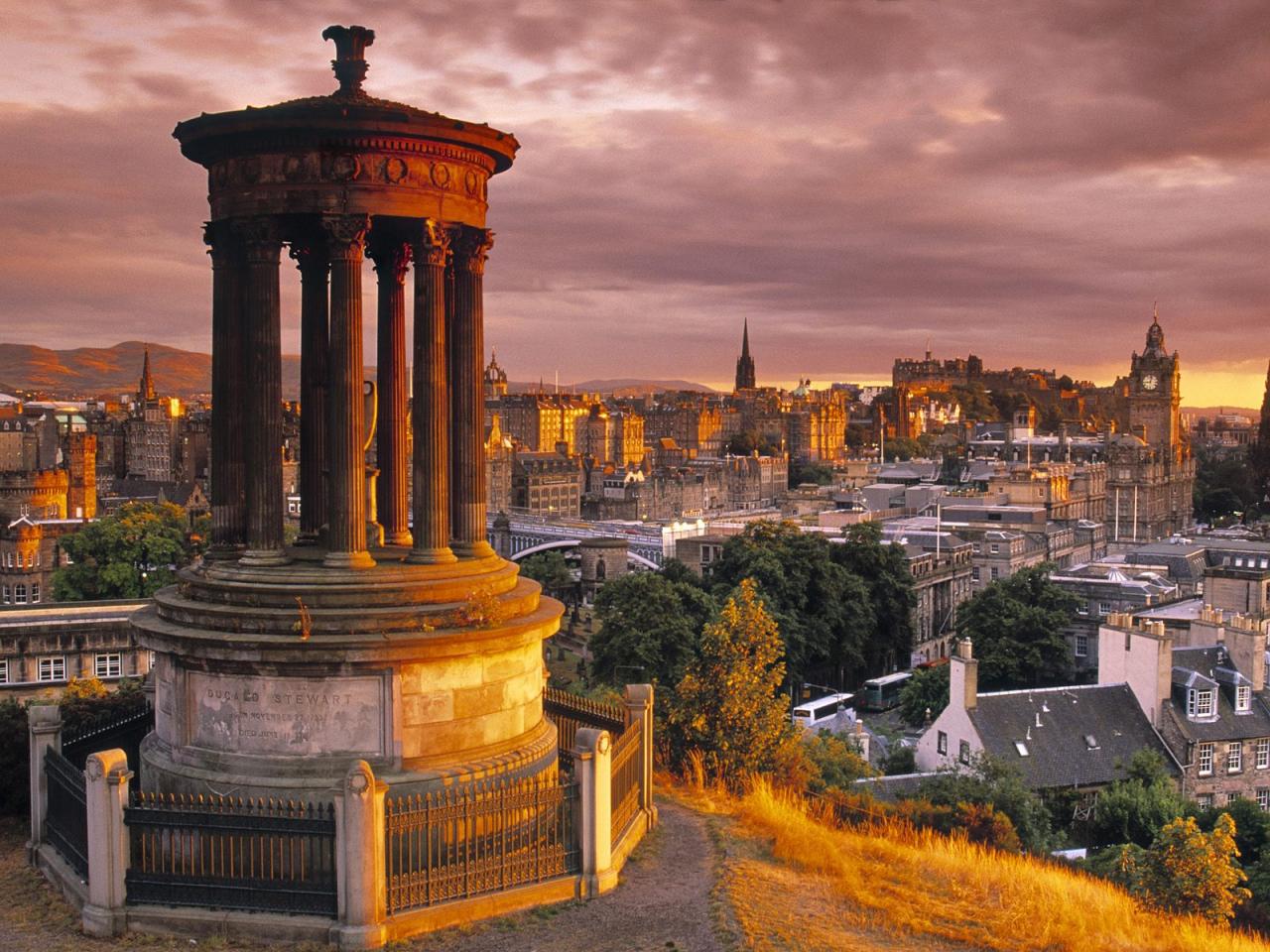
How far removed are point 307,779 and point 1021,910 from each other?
9565mm

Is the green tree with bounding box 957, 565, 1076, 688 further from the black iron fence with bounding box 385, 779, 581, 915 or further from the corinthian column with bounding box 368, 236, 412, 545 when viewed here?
the black iron fence with bounding box 385, 779, 581, 915

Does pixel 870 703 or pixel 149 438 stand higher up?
pixel 149 438

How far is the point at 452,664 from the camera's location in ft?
60.6

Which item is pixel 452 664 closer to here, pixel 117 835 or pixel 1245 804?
pixel 117 835

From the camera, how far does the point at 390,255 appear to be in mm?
22375

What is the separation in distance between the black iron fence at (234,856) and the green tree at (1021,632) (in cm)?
5744

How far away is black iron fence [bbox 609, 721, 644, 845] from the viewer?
62.5ft

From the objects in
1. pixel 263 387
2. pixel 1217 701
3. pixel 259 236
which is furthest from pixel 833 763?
pixel 1217 701

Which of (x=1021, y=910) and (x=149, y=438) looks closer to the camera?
(x=1021, y=910)

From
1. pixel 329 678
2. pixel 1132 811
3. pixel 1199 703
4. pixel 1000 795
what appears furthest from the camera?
pixel 1199 703

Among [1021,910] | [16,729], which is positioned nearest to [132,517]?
[16,729]

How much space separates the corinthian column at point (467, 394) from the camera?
21.0m

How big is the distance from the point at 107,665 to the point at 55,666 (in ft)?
6.40

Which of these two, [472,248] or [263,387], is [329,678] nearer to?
[263,387]
